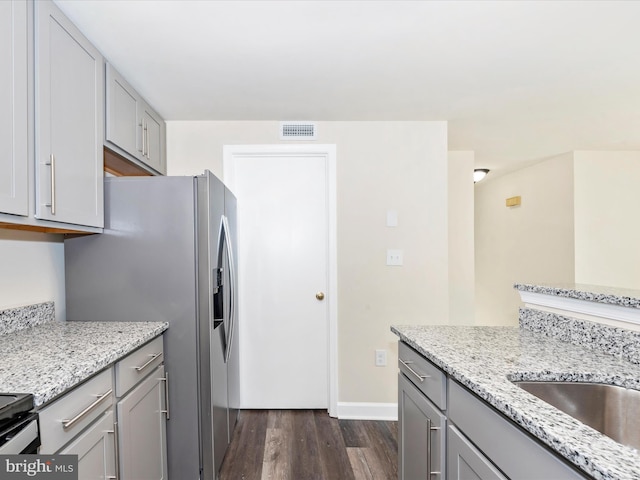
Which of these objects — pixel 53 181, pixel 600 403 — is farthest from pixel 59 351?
pixel 600 403

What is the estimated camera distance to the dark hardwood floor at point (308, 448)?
1.90m

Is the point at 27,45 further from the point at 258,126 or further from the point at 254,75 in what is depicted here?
the point at 258,126

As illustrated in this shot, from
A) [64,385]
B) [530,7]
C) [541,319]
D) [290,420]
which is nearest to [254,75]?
[530,7]

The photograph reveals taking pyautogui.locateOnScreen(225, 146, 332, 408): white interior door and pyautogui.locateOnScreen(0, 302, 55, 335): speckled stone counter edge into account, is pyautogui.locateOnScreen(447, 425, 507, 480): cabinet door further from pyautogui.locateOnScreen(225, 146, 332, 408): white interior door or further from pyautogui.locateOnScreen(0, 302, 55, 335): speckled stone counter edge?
pyautogui.locateOnScreen(0, 302, 55, 335): speckled stone counter edge

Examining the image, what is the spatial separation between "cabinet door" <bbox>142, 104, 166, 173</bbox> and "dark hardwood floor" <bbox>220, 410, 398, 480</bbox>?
2.06 m

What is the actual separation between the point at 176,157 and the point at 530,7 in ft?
7.98

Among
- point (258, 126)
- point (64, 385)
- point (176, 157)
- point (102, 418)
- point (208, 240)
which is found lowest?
point (102, 418)

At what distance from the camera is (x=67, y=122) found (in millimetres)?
1377

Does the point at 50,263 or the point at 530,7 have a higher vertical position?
the point at 530,7

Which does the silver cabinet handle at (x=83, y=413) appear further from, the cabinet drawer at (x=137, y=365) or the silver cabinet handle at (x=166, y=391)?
the silver cabinet handle at (x=166, y=391)

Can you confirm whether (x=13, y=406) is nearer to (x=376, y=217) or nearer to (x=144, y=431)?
(x=144, y=431)

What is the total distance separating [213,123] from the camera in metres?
2.59

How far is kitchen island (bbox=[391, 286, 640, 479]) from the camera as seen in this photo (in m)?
0.60

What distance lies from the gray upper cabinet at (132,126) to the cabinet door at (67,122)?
7 cm
